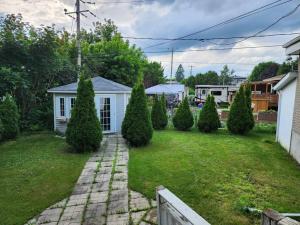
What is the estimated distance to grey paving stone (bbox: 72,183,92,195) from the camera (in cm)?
451

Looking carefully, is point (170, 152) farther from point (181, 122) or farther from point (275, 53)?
point (275, 53)

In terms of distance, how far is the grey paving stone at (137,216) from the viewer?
3.44m

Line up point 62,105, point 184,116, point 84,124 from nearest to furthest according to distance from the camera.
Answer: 1. point 84,124
2. point 62,105
3. point 184,116

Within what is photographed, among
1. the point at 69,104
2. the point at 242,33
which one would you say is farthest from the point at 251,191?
the point at 242,33

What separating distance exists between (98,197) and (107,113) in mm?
6312

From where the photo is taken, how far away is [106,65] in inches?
698

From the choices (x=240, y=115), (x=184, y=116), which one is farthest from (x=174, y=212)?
(x=184, y=116)

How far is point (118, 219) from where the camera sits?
138 inches

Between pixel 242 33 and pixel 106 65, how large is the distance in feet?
32.1

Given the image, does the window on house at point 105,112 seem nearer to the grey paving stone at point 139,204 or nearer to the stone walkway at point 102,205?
the stone walkway at point 102,205

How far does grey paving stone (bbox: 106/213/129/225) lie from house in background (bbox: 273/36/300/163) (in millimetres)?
5235

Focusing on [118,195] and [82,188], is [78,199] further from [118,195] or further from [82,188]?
[118,195]

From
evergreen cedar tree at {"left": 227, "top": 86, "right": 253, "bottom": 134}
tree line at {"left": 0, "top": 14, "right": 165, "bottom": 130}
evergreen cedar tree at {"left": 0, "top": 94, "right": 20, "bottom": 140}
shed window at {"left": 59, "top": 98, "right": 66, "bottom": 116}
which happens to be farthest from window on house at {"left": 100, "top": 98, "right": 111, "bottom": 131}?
evergreen cedar tree at {"left": 227, "top": 86, "right": 253, "bottom": 134}

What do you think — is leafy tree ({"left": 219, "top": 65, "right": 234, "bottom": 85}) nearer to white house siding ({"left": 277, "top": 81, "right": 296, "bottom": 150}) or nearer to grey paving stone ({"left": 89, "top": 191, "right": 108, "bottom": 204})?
white house siding ({"left": 277, "top": 81, "right": 296, "bottom": 150})
